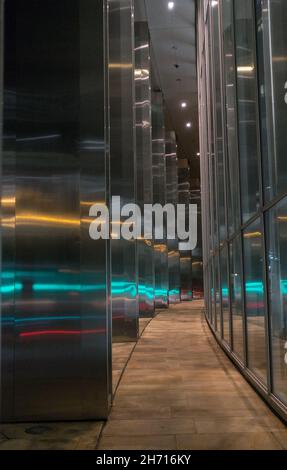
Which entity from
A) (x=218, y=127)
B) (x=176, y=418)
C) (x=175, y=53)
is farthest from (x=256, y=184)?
(x=175, y=53)

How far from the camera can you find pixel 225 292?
9555 mm

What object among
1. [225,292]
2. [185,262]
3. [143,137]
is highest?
[143,137]

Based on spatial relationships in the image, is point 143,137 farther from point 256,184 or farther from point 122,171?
point 256,184

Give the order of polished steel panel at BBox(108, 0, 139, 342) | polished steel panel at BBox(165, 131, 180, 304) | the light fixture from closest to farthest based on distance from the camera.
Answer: the light fixture < polished steel panel at BBox(108, 0, 139, 342) < polished steel panel at BBox(165, 131, 180, 304)

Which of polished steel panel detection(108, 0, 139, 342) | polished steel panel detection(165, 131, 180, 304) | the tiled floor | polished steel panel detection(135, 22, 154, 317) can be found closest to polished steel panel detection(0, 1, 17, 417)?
the tiled floor

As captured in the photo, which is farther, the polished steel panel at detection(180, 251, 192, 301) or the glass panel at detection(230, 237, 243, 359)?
the polished steel panel at detection(180, 251, 192, 301)

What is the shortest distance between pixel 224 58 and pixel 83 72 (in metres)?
4.17

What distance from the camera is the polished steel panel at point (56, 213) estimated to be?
16.4 ft

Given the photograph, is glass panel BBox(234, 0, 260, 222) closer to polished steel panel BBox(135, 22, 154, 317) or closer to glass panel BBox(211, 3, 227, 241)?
glass panel BBox(211, 3, 227, 241)

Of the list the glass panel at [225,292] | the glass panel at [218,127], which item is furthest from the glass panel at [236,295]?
the glass panel at [218,127]

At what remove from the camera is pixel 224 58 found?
28.5 ft

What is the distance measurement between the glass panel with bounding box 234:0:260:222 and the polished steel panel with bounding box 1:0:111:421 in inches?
73.1

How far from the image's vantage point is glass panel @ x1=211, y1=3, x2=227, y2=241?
962 cm

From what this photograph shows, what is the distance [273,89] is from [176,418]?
3.42 m
